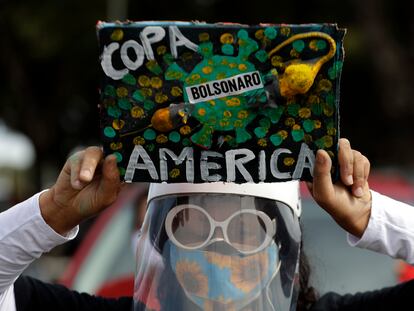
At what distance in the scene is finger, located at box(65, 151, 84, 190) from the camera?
2.26 metres

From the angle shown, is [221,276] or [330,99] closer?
[330,99]

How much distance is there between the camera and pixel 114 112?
2.20 m

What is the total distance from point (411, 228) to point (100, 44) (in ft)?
3.02

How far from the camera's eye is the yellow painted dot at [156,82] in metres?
2.18

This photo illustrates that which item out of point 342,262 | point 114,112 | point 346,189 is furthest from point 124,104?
point 342,262

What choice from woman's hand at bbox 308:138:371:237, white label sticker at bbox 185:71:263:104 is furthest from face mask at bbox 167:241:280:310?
white label sticker at bbox 185:71:263:104

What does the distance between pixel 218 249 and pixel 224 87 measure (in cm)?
43

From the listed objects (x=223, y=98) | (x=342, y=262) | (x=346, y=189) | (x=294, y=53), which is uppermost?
(x=294, y=53)

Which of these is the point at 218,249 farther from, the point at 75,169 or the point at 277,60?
the point at 277,60

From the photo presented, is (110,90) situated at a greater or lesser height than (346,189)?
greater

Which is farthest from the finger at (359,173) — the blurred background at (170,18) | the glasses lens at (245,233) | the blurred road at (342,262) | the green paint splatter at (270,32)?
the blurred background at (170,18)

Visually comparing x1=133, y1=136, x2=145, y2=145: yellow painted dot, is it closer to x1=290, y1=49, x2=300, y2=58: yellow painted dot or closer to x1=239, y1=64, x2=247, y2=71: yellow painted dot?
x1=239, y1=64, x2=247, y2=71: yellow painted dot

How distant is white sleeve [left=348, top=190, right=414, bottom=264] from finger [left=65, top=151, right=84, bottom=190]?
0.71 meters

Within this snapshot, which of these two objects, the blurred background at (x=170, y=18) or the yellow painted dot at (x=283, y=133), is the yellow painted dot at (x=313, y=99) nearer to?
the yellow painted dot at (x=283, y=133)
